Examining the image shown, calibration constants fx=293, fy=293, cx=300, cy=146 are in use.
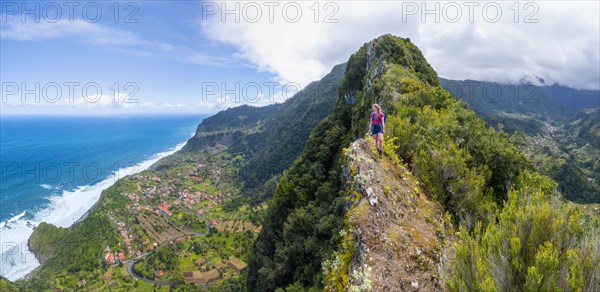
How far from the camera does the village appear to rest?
268 ft

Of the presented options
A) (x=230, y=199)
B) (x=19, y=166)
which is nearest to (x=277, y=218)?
(x=230, y=199)

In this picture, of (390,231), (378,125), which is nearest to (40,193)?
(378,125)

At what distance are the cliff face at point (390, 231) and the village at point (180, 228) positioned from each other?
74707 mm

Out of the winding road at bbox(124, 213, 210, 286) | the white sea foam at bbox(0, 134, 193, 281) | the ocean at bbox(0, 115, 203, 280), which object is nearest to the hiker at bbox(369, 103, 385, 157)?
the winding road at bbox(124, 213, 210, 286)

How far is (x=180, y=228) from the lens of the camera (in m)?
109

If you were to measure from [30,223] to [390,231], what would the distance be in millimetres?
135373

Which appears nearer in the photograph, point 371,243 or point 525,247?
point 525,247

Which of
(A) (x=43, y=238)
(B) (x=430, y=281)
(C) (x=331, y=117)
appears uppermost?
(C) (x=331, y=117)

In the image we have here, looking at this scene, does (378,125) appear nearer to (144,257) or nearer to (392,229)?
(392,229)

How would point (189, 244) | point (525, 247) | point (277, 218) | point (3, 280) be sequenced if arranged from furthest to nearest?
point (189, 244)
point (3, 280)
point (277, 218)
point (525, 247)

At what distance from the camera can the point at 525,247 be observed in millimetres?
6383

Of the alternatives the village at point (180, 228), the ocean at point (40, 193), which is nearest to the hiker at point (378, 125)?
the village at point (180, 228)

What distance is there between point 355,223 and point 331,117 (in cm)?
4386

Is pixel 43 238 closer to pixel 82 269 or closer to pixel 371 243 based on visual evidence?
pixel 82 269
